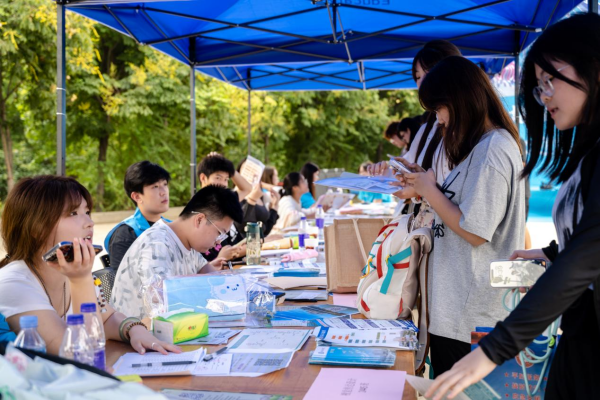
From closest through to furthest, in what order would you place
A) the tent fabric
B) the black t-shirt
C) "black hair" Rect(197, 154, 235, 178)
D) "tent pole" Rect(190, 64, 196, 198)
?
the black t-shirt → the tent fabric → "black hair" Rect(197, 154, 235, 178) → "tent pole" Rect(190, 64, 196, 198)

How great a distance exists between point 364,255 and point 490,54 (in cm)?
414

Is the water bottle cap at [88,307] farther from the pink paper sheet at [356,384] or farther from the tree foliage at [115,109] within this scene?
the tree foliage at [115,109]

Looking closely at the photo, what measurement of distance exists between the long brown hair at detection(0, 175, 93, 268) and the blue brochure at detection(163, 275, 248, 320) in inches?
18.9

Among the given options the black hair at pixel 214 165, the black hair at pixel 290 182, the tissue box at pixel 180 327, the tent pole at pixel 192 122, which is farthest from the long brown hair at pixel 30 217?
the black hair at pixel 290 182

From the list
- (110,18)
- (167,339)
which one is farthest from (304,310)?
(110,18)

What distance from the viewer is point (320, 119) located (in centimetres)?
1917

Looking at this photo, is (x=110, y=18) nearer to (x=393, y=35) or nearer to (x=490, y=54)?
(x=393, y=35)

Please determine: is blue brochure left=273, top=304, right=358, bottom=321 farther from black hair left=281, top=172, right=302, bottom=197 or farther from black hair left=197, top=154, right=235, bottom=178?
black hair left=281, top=172, right=302, bottom=197

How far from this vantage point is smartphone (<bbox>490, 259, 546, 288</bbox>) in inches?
57.7

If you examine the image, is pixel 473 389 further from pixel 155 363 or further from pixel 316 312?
pixel 316 312

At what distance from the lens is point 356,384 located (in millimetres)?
1537

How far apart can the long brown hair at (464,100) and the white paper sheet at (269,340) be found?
0.88 m

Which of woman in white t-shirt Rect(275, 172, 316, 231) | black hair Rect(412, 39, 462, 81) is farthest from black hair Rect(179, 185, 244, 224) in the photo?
woman in white t-shirt Rect(275, 172, 316, 231)

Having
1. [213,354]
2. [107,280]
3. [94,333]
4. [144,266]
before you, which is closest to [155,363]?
[213,354]
